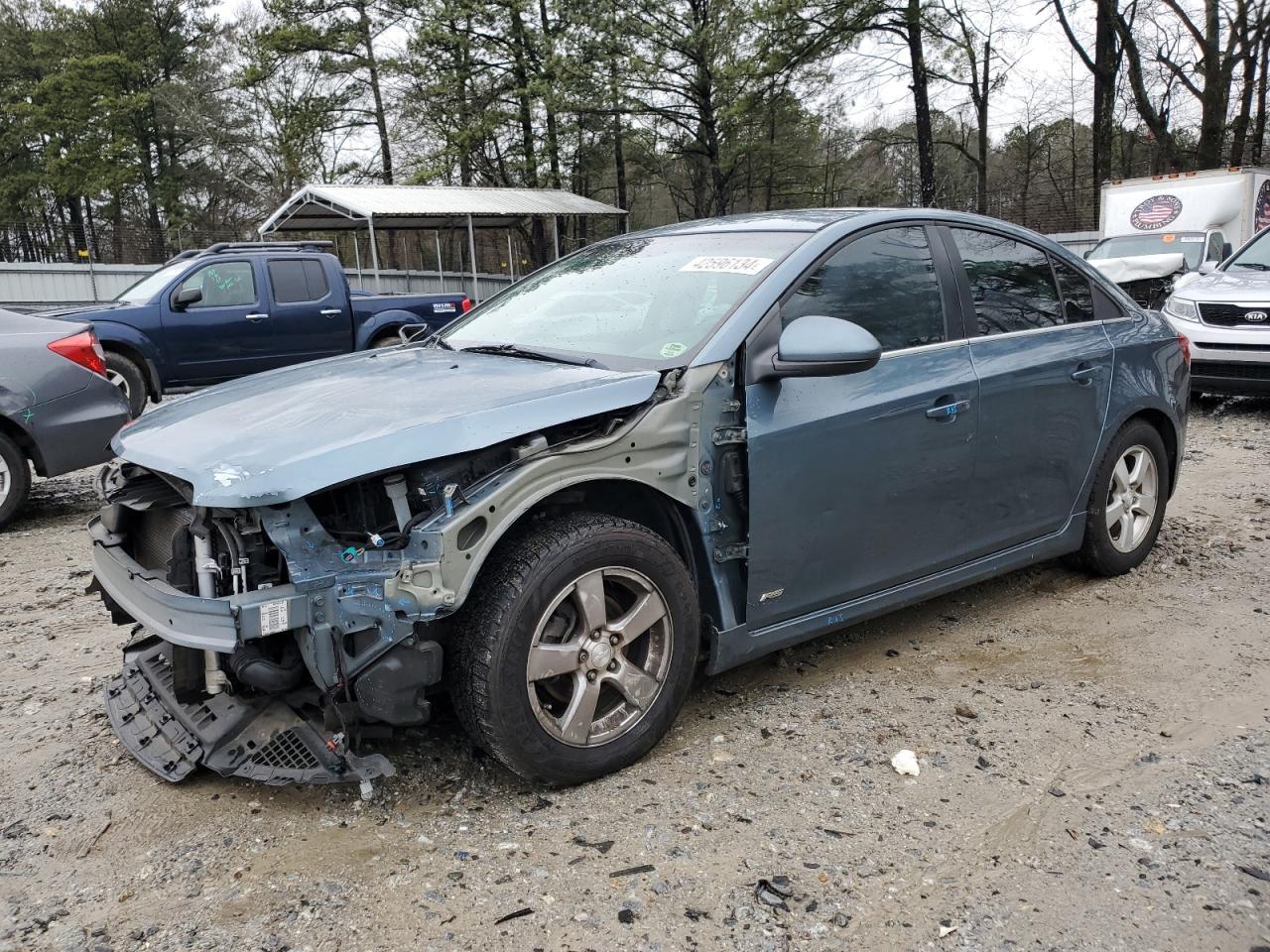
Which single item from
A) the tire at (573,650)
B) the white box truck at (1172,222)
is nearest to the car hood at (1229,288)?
the white box truck at (1172,222)

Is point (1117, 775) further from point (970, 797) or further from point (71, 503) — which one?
point (71, 503)

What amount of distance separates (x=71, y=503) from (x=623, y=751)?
541 cm

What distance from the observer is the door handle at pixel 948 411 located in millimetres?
3543

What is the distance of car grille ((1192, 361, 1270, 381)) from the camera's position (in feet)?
28.2

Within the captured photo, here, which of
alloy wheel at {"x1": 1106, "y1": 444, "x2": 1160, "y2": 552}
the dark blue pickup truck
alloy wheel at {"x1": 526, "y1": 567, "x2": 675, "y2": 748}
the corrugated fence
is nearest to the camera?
alloy wheel at {"x1": 526, "y1": 567, "x2": 675, "y2": 748}

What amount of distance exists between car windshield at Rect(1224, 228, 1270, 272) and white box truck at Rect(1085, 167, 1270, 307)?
3.02 meters

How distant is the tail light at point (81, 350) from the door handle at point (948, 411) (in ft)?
16.6

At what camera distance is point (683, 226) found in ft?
13.3

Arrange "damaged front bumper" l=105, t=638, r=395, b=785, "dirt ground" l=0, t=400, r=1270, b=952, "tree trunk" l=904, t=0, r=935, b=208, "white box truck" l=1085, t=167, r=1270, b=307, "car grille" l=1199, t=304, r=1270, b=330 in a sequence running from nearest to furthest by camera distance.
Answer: "dirt ground" l=0, t=400, r=1270, b=952
"damaged front bumper" l=105, t=638, r=395, b=785
"car grille" l=1199, t=304, r=1270, b=330
"white box truck" l=1085, t=167, r=1270, b=307
"tree trunk" l=904, t=0, r=935, b=208

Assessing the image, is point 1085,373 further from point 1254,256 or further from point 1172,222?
point 1172,222

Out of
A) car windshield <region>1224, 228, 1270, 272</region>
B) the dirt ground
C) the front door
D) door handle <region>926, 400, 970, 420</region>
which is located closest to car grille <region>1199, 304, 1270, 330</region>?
car windshield <region>1224, 228, 1270, 272</region>

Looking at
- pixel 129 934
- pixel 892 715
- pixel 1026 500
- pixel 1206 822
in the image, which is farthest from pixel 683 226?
pixel 129 934

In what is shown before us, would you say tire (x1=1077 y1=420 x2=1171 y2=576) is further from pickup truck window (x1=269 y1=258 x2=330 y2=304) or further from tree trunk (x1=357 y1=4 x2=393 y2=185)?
tree trunk (x1=357 y1=4 x2=393 y2=185)

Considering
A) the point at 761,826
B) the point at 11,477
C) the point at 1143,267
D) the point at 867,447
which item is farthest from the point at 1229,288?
the point at 11,477
